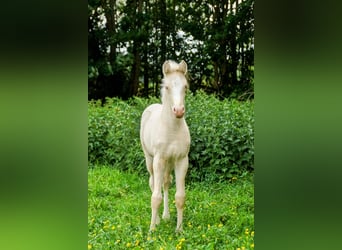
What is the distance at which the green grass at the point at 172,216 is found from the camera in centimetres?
242

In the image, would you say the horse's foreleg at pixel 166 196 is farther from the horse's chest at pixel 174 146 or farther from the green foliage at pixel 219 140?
the green foliage at pixel 219 140

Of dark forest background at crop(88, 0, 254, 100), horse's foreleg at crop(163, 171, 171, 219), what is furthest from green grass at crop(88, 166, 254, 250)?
dark forest background at crop(88, 0, 254, 100)

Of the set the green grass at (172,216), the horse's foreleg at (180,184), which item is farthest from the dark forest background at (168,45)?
the horse's foreleg at (180,184)

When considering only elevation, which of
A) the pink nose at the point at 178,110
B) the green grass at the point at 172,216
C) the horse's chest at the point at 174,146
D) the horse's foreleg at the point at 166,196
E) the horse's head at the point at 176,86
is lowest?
the green grass at the point at 172,216

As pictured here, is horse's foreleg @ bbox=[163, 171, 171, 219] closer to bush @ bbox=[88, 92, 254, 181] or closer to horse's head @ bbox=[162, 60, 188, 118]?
horse's head @ bbox=[162, 60, 188, 118]

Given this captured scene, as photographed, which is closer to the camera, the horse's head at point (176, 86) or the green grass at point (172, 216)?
the horse's head at point (176, 86)

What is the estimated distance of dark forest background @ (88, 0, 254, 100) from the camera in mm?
3668

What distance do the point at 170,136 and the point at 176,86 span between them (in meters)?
0.32

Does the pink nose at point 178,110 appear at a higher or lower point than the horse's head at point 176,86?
lower

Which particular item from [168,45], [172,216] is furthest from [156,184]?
[168,45]

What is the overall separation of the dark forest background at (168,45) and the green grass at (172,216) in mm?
936
